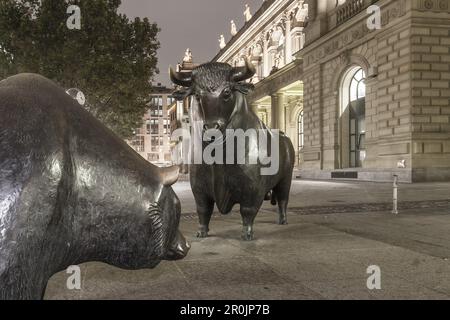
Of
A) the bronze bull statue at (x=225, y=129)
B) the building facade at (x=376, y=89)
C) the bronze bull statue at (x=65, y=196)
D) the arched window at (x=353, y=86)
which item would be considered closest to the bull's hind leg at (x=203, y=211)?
the bronze bull statue at (x=225, y=129)

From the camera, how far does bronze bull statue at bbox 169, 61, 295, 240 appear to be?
457 centimetres

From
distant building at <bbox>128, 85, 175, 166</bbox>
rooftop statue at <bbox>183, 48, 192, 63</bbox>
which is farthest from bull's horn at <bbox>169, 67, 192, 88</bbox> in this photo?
distant building at <bbox>128, 85, 175, 166</bbox>

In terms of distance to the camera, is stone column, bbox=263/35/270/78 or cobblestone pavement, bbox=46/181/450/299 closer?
cobblestone pavement, bbox=46/181/450/299

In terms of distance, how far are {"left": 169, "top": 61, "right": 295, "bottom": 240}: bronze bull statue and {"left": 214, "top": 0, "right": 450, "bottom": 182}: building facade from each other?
15158 millimetres

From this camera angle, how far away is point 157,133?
415 ft

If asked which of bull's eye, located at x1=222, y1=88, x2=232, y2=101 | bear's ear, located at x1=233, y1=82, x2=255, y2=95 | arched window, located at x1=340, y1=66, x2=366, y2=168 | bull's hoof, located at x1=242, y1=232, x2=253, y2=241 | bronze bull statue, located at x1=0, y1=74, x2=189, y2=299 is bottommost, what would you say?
bull's hoof, located at x1=242, y1=232, x2=253, y2=241

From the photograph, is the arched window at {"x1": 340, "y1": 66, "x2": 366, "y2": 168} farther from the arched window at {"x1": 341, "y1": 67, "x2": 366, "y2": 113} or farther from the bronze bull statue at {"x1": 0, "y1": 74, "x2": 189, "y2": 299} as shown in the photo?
the bronze bull statue at {"x1": 0, "y1": 74, "x2": 189, "y2": 299}

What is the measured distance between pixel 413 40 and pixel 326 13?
948 cm

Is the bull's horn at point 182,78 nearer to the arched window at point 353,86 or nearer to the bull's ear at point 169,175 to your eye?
the bull's ear at point 169,175

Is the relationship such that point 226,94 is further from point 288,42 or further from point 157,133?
point 157,133

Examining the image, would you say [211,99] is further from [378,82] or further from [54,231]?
[378,82]

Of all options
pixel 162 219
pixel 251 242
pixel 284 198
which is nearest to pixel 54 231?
pixel 162 219

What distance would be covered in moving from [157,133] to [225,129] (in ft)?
406

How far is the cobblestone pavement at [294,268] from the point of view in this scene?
9.66 feet
